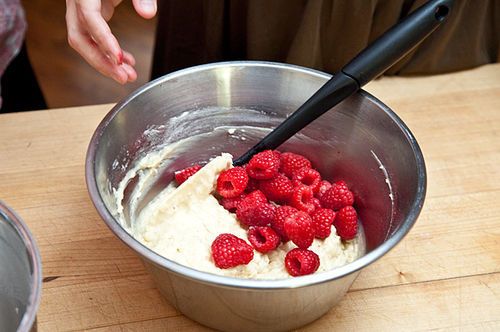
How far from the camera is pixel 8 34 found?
1.39 m

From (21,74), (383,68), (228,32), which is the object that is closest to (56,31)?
(21,74)

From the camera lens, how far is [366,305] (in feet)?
2.63

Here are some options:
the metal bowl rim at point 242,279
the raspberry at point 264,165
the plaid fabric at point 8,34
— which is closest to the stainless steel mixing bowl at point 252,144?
the metal bowl rim at point 242,279

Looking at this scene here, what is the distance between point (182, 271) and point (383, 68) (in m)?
0.39

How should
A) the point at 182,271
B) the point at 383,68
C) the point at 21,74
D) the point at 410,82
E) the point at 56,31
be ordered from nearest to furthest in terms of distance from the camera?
the point at 182,271 → the point at 383,68 → the point at 410,82 → the point at 21,74 → the point at 56,31

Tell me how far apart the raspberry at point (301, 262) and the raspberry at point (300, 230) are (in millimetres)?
12

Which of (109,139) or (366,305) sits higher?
(109,139)

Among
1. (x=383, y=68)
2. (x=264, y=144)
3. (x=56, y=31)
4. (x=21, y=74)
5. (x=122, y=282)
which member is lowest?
(x=56, y=31)

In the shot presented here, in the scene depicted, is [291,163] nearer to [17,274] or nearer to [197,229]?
[197,229]

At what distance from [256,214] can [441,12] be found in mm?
360

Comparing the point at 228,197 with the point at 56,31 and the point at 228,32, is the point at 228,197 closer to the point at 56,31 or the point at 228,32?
the point at 228,32

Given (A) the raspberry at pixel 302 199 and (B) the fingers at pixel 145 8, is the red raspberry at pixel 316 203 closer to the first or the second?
(A) the raspberry at pixel 302 199

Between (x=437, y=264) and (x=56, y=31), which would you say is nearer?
(x=437, y=264)

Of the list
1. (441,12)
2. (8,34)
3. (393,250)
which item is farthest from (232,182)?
(8,34)
